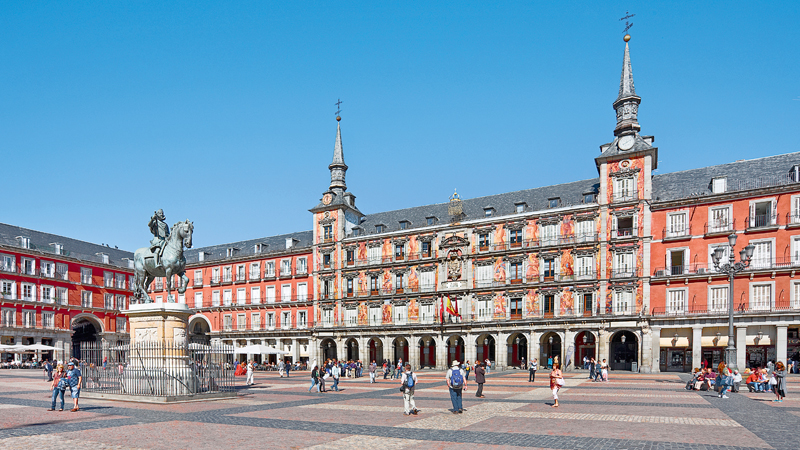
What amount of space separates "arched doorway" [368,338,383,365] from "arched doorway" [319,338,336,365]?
4.14m

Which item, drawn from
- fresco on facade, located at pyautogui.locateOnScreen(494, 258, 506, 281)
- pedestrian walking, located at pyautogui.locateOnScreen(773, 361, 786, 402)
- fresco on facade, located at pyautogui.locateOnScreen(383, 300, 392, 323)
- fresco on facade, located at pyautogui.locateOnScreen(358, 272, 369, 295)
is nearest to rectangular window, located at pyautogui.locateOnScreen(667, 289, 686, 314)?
fresco on facade, located at pyautogui.locateOnScreen(494, 258, 506, 281)

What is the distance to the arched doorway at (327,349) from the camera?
6073 cm

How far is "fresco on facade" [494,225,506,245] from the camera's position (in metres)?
52.3

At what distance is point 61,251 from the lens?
65750mm

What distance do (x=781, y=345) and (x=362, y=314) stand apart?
116 feet

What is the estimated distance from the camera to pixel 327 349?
2419 inches

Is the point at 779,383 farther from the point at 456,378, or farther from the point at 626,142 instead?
the point at 626,142

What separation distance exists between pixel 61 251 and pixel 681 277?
63.7 meters

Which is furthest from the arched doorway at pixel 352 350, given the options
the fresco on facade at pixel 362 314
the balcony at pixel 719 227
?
the balcony at pixel 719 227

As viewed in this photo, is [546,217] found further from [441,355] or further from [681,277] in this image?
[441,355]

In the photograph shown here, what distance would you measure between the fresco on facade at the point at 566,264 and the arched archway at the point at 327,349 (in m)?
25.4

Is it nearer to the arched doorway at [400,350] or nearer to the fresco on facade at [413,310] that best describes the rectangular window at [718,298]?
the fresco on facade at [413,310]

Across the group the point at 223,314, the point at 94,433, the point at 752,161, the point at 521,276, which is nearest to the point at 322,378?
the point at 94,433

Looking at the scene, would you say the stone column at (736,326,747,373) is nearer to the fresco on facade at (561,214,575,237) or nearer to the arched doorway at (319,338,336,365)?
the fresco on facade at (561,214,575,237)
